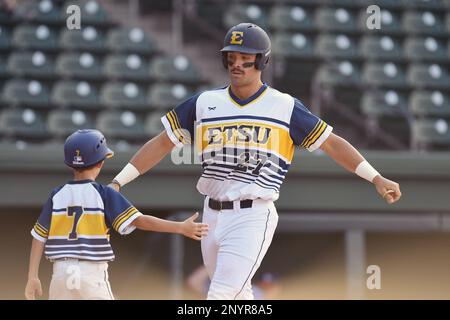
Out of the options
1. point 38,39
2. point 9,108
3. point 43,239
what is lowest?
point 43,239

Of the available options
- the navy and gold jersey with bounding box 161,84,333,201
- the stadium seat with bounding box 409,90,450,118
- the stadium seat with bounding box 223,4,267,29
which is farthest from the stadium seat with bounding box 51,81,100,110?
the navy and gold jersey with bounding box 161,84,333,201

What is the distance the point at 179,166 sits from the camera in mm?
7895

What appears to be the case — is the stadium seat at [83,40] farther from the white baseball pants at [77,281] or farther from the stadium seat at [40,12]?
the white baseball pants at [77,281]

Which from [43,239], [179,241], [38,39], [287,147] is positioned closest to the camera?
[43,239]

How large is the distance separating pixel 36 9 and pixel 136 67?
152 centimetres

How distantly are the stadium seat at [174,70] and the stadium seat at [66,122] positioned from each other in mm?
1029

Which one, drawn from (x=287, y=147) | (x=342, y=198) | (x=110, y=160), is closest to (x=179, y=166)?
(x=110, y=160)

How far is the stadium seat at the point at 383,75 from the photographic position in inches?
433

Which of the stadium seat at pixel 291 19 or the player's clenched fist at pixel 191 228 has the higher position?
the stadium seat at pixel 291 19

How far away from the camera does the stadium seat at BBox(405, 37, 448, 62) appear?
11.4m

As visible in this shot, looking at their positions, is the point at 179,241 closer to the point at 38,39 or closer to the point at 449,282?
the point at 449,282

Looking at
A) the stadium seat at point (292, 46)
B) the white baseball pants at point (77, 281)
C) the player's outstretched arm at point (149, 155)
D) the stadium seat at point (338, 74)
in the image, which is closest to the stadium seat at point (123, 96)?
the stadium seat at point (292, 46)

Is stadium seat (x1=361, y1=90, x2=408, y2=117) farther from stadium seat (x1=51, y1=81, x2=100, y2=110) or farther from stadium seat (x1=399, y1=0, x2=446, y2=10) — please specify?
stadium seat (x1=51, y1=81, x2=100, y2=110)

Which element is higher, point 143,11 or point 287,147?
point 143,11
